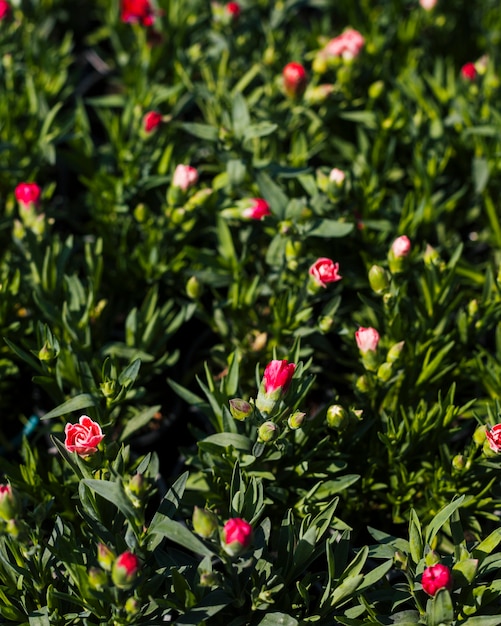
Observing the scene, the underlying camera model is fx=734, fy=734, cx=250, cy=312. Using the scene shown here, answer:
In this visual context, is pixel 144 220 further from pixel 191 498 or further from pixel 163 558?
pixel 163 558

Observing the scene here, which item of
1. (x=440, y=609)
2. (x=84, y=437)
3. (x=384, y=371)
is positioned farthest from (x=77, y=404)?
(x=440, y=609)

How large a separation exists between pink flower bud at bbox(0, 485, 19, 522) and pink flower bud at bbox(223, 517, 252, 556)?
331 millimetres

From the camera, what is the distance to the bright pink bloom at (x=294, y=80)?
1.85m

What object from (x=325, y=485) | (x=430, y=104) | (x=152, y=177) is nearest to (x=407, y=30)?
(x=430, y=104)

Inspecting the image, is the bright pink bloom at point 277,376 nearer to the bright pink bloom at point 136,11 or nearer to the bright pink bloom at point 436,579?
the bright pink bloom at point 436,579

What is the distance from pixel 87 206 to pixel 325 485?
1009 mm

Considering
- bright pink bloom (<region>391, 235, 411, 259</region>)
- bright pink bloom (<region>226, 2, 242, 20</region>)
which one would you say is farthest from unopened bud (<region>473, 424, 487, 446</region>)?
bright pink bloom (<region>226, 2, 242, 20</region>)

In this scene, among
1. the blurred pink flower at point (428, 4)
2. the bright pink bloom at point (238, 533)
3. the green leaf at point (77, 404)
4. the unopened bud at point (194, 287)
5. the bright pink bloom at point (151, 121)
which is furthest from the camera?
the blurred pink flower at point (428, 4)

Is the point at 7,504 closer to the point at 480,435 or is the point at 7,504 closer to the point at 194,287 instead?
the point at 194,287

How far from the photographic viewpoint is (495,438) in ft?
4.01

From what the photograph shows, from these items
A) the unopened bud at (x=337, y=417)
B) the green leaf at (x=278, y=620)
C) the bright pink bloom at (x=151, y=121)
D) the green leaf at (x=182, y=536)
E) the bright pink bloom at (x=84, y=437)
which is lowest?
the green leaf at (x=278, y=620)

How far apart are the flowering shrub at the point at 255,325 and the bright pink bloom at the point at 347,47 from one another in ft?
0.03

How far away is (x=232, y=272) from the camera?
5.54 feet

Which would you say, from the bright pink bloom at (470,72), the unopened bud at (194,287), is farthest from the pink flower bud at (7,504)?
the bright pink bloom at (470,72)
